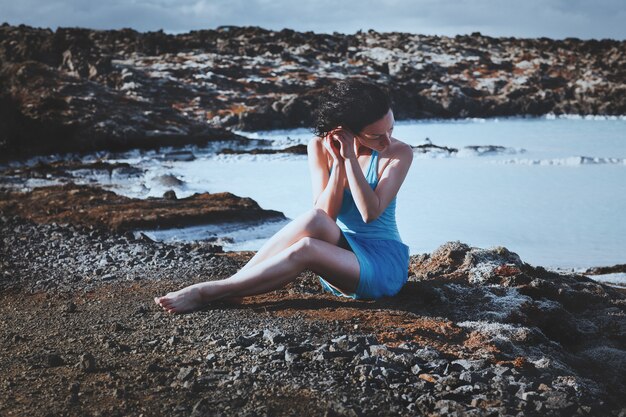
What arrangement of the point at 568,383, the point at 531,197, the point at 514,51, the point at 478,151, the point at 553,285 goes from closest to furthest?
the point at 568,383 → the point at 553,285 → the point at 531,197 → the point at 478,151 → the point at 514,51

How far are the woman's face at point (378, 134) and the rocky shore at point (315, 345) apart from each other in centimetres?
81

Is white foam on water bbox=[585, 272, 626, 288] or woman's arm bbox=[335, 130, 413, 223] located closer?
woman's arm bbox=[335, 130, 413, 223]

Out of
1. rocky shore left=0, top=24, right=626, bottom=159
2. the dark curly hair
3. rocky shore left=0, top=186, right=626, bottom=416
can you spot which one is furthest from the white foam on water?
rocky shore left=0, top=24, right=626, bottom=159

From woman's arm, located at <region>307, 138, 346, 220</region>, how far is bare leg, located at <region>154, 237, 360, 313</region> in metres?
0.26

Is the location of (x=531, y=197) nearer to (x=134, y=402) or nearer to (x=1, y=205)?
(x=1, y=205)

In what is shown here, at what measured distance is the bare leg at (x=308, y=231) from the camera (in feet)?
12.3

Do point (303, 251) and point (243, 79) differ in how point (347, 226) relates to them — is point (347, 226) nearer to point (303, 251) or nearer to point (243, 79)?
point (303, 251)

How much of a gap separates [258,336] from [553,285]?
2.00 metres

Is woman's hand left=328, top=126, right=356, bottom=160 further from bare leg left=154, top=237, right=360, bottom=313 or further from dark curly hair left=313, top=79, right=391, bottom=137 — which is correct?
bare leg left=154, top=237, right=360, bottom=313

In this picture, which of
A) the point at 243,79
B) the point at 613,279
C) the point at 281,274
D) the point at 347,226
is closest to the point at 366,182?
the point at 347,226

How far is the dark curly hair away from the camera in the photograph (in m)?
3.75

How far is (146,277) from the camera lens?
15.6 ft

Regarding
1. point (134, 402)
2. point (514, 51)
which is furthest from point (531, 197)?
point (514, 51)

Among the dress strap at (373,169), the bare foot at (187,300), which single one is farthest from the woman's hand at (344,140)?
the bare foot at (187,300)
